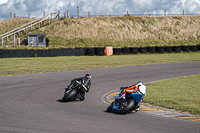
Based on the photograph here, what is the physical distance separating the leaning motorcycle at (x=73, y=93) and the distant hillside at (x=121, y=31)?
37344 mm

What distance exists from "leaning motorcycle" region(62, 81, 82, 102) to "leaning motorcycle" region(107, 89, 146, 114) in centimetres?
170

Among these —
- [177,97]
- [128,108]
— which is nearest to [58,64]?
[177,97]

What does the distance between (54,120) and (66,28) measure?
4595 cm

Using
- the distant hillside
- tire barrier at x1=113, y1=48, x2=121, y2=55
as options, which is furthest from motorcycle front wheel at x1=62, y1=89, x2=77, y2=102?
the distant hillside

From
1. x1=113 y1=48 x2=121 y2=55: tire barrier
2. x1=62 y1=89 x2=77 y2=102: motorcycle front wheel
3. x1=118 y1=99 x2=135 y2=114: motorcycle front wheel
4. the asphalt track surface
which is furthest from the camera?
x1=113 y1=48 x2=121 y2=55: tire barrier

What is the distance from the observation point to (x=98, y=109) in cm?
784

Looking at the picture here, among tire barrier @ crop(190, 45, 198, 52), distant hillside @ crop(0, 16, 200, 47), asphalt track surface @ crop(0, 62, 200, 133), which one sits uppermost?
distant hillside @ crop(0, 16, 200, 47)

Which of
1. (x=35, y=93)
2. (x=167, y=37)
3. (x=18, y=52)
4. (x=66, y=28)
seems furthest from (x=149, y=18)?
(x=35, y=93)

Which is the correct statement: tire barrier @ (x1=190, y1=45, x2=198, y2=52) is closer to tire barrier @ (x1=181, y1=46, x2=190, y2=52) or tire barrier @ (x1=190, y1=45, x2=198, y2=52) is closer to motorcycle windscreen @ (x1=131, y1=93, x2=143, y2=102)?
tire barrier @ (x1=181, y1=46, x2=190, y2=52)

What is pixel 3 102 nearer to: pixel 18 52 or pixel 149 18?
pixel 18 52

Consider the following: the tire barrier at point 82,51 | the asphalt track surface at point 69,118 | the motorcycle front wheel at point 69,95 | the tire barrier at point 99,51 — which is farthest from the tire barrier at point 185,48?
the motorcycle front wheel at point 69,95

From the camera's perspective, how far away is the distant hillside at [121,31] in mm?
49231

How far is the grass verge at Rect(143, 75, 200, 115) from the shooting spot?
7.96 m

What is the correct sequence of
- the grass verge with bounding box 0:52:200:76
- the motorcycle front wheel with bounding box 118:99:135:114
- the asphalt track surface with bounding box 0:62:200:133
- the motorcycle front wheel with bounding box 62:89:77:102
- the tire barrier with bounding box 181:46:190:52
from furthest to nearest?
the tire barrier with bounding box 181:46:190:52
the grass verge with bounding box 0:52:200:76
the motorcycle front wheel with bounding box 62:89:77:102
the motorcycle front wheel with bounding box 118:99:135:114
the asphalt track surface with bounding box 0:62:200:133
